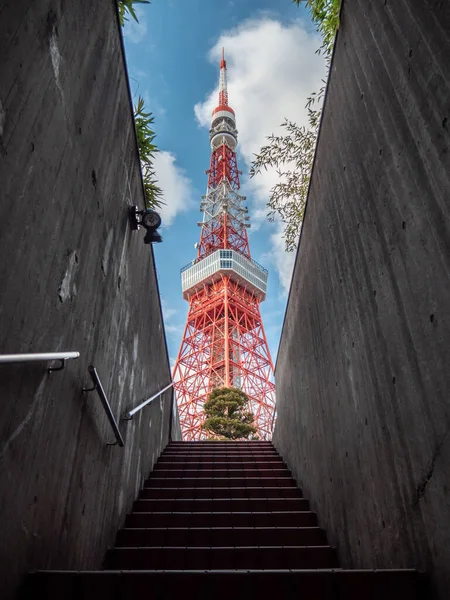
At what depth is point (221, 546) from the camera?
241cm

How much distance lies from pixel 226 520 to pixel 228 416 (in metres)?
11.9

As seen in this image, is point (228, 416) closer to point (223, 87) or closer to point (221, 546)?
point (221, 546)

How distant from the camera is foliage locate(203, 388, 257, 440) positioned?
523 inches

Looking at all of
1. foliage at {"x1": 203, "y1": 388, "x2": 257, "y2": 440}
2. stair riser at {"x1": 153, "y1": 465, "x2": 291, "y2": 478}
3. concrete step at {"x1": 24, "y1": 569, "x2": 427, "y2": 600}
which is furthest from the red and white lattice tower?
concrete step at {"x1": 24, "y1": 569, "x2": 427, "y2": 600}

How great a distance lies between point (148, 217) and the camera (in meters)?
2.92

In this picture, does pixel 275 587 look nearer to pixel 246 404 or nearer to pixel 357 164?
pixel 357 164

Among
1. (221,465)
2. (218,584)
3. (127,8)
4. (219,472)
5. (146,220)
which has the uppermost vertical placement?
(127,8)

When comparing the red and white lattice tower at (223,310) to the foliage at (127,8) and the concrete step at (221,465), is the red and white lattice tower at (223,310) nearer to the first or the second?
the concrete step at (221,465)

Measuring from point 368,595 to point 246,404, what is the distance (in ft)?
46.0

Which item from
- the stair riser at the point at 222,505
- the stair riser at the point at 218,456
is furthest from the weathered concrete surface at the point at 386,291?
the stair riser at the point at 218,456

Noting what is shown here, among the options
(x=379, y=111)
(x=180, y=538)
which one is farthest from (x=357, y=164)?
(x=180, y=538)

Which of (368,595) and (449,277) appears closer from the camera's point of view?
(449,277)

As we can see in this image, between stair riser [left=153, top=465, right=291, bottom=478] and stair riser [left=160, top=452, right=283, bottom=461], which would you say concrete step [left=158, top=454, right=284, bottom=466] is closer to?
stair riser [left=160, top=452, right=283, bottom=461]

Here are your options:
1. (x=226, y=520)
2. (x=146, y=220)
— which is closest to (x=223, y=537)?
(x=226, y=520)
